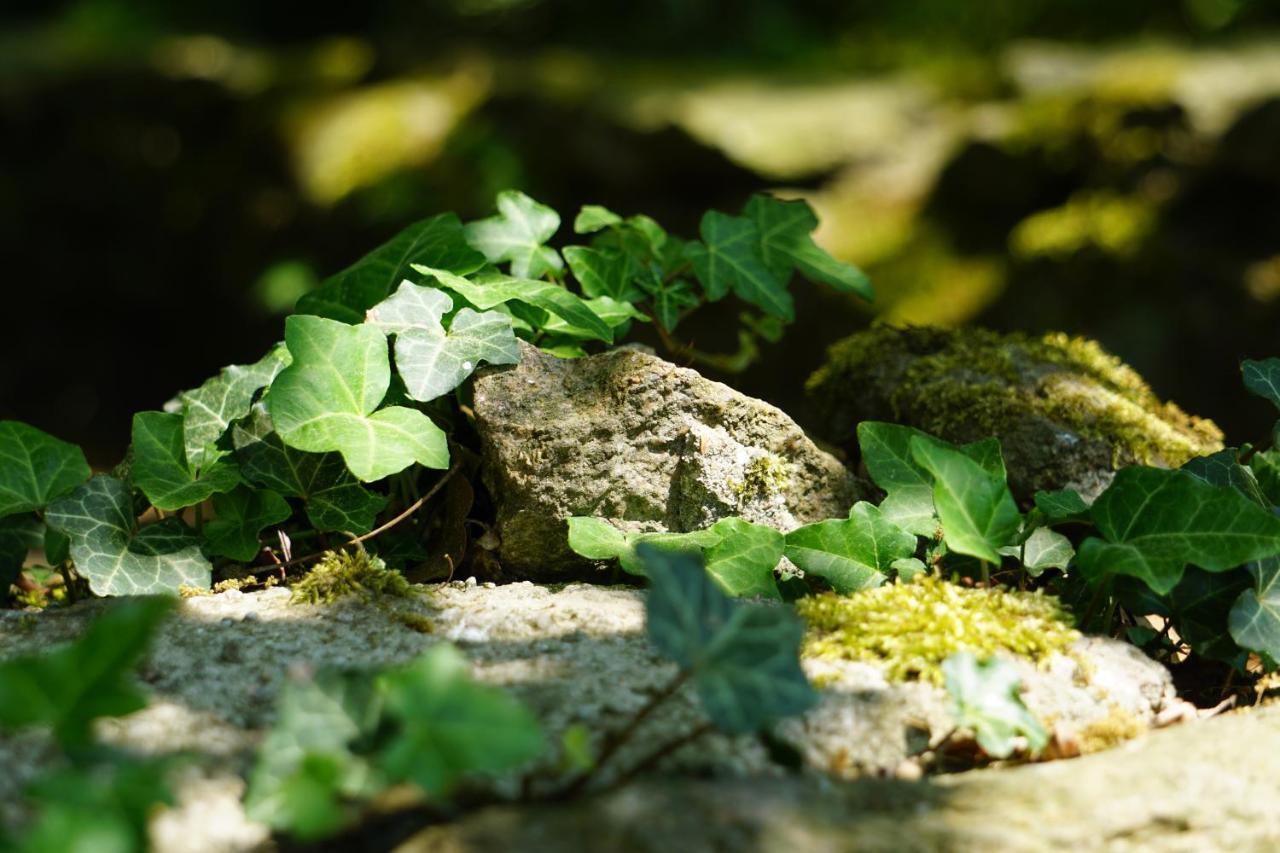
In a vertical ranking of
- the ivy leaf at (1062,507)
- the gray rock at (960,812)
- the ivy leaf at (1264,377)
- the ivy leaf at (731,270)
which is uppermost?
the ivy leaf at (1264,377)

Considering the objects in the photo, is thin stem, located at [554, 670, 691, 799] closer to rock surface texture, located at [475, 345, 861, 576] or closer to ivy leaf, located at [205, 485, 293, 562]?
rock surface texture, located at [475, 345, 861, 576]

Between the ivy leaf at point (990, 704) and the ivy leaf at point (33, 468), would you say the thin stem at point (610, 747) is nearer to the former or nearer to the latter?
the ivy leaf at point (990, 704)

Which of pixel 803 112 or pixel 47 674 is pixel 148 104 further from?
pixel 47 674

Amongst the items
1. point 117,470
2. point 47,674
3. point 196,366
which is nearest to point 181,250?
point 196,366

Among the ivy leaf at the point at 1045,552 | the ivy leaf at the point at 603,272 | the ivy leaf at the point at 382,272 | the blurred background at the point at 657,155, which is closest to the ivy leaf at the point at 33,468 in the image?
the ivy leaf at the point at 382,272

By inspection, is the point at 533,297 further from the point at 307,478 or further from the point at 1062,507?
the point at 1062,507

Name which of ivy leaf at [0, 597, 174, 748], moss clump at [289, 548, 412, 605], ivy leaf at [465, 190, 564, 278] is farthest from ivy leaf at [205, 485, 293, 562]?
ivy leaf at [0, 597, 174, 748]
